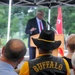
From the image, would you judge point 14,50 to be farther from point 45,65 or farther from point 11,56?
point 45,65

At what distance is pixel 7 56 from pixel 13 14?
22.4 ft

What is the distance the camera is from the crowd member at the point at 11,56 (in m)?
1.54

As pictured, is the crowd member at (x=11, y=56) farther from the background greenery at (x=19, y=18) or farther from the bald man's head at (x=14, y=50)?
the background greenery at (x=19, y=18)

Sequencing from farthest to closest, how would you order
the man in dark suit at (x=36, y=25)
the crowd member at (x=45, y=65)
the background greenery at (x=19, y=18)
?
the background greenery at (x=19, y=18)
the man in dark suit at (x=36, y=25)
the crowd member at (x=45, y=65)

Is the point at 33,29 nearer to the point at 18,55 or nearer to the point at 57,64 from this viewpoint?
the point at 57,64

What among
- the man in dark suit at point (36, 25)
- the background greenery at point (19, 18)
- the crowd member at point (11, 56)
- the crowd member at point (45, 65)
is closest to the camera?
the crowd member at point (11, 56)

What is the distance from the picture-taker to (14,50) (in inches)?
65.2

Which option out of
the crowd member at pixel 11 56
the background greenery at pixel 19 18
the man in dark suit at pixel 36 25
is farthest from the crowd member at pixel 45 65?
the background greenery at pixel 19 18

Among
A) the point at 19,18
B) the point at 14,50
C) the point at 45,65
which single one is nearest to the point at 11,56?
the point at 14,50

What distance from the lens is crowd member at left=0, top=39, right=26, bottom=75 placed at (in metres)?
1.54

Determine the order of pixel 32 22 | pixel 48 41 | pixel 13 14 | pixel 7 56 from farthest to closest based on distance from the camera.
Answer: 1. pixel 13 14
2. pixel 32 22
3. pixel 48 41
4. pixel 7 56

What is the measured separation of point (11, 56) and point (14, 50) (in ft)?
0.17

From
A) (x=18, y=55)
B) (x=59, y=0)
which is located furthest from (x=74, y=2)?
(x=18, y=55)

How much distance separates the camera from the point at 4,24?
842cm
